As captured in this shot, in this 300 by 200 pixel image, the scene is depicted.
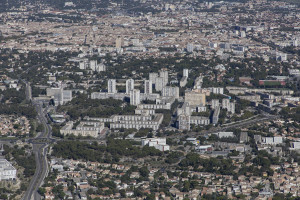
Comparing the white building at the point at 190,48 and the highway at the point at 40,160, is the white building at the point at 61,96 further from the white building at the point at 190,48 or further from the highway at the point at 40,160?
the white building at the point at 190,48

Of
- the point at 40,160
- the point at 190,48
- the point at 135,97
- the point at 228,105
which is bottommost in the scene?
the point at 40,160

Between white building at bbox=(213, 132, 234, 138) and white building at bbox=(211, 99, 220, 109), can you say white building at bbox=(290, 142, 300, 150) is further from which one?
white building at bbox=(211, 99, 220, 109)

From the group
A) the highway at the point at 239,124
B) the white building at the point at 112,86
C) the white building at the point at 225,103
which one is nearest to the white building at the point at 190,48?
the white building at the point at 112,86

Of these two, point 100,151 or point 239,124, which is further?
point 239,124

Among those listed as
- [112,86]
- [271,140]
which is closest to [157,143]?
[271,140]

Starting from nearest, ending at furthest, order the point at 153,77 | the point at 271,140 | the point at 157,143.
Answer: the point at 157,143, the point at 271,140, the point at 153,77

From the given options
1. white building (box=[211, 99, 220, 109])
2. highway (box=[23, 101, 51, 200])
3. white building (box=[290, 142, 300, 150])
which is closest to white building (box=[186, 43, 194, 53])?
white building (box=[211, 99, 220, 109])

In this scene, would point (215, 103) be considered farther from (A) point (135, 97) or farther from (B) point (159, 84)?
(B) point (159, 84)

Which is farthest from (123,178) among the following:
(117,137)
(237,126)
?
(237,126)
